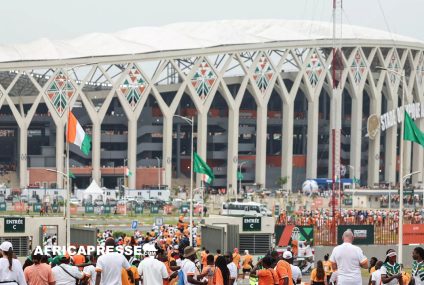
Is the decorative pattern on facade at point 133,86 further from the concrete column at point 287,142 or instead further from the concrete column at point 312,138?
the concrete column at point 312,138

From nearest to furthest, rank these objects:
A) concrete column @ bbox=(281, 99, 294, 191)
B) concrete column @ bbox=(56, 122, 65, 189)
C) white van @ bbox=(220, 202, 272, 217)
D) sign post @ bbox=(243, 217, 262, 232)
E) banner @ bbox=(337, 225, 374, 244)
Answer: banner @ bbox=(337, 225, 374, 244), sign post @ bbox=(243, 217, 262, 232), white van @ bbox=(220, 202, 272, 217), concrete column @ bbox=(56, 122, 65, 189), concrete column @ bbox=(281, 99, 294, 191)

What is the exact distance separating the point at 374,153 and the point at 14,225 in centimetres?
9525

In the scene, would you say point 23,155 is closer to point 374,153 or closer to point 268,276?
point 374,153

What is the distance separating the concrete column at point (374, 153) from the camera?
13962cm

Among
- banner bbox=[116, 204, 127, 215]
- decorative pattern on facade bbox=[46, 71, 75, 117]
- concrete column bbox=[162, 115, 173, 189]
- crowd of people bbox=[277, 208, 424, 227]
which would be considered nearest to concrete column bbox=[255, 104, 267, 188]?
concrete column bbox=[162, 115, 173, 189]

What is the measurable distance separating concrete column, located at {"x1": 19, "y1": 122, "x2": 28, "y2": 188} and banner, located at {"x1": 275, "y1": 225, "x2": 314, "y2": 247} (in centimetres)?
7430

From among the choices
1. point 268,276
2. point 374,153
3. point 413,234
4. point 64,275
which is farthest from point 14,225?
point 374,153

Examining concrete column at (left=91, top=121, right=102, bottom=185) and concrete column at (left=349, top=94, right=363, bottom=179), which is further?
concrete column at (left=349, top=94, right=363, bottom=179)

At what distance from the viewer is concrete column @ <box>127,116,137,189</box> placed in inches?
4889

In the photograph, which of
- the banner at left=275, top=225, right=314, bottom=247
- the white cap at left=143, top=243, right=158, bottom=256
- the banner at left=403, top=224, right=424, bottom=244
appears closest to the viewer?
the white cap at left=143, top=243, right=158, bottom=256

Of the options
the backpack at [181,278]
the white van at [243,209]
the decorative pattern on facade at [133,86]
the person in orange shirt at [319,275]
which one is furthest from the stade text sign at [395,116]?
the backpack at [181,278]

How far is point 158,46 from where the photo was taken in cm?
12362

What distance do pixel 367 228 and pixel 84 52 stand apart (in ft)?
244

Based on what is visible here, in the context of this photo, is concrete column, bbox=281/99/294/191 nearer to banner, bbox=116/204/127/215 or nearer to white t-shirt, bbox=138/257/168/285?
banner, bbox=116/204/127/215
